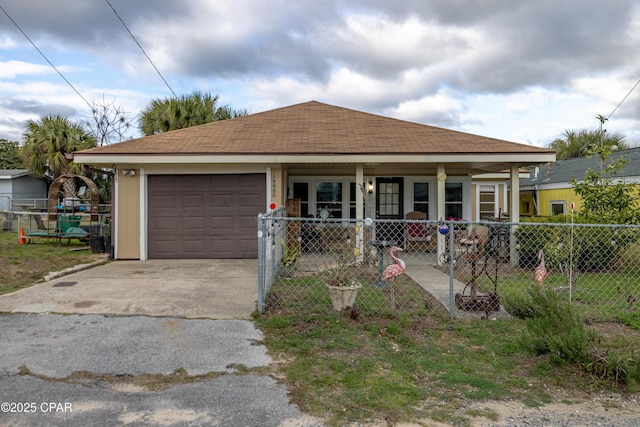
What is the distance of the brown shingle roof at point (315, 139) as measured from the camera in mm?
8953

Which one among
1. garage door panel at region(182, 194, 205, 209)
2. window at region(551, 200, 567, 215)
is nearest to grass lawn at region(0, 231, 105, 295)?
garage door panel at region(182, 194, 205, 209)

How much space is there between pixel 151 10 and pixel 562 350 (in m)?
11.9

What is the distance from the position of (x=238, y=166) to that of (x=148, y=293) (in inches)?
168

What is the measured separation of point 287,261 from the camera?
7.57m

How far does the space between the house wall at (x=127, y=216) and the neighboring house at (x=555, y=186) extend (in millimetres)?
15306

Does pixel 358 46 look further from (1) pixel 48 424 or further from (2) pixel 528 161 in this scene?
(1) pixel 48 424

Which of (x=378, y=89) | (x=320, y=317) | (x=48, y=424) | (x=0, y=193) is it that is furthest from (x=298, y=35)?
(x=0, y=193)

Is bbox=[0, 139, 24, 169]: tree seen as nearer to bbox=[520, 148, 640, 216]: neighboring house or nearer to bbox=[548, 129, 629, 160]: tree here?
bbox=[520, 148, 640, 216]: neighboring house

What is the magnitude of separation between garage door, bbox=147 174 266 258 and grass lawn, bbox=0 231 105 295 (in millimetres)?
1666

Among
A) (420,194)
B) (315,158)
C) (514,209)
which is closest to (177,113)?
(315,158)

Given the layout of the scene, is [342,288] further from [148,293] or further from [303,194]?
[303,194]

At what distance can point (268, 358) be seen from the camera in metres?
3.76

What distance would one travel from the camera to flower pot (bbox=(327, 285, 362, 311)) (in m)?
4.84

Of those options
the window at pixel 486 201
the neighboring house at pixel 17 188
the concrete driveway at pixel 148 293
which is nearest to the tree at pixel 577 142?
the window at pixel 486 201
